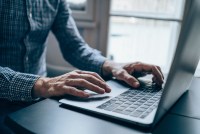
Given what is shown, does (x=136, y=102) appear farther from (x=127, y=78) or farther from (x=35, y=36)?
(x=35, y=36)

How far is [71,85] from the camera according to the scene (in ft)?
2.17

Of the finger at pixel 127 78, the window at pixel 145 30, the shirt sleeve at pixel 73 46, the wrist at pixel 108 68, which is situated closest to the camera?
the finger at pixel 127 78

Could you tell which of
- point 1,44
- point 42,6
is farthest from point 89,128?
point 42,6

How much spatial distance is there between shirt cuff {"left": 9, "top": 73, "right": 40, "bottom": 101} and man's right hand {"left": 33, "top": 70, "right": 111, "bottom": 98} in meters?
0.01

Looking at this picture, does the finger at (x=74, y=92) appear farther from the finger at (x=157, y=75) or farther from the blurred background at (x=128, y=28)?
the blurred background at (x=128, y=28)

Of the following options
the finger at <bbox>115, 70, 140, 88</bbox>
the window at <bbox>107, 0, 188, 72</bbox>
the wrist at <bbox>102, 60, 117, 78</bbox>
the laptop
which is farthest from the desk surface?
the window at <bbox>107, 0, 188, 72</bbox>

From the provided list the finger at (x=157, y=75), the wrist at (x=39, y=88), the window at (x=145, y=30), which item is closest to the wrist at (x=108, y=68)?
the finger at (x=157, y=75)

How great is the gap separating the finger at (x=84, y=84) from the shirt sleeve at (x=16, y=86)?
4.2 inches

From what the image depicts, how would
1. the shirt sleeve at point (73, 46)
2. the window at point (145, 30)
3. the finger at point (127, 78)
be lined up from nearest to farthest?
the finger at point (127, 78) → the shirt sleeve at point (73, 46) → the window at point (145, 30)

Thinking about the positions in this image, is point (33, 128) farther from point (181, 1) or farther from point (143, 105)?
point (181, 1)

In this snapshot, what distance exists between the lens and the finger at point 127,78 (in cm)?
73

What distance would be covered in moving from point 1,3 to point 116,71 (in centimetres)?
47

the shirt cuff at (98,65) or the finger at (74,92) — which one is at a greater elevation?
the finger at (74,92)

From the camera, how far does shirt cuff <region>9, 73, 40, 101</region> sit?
2.26 ft
